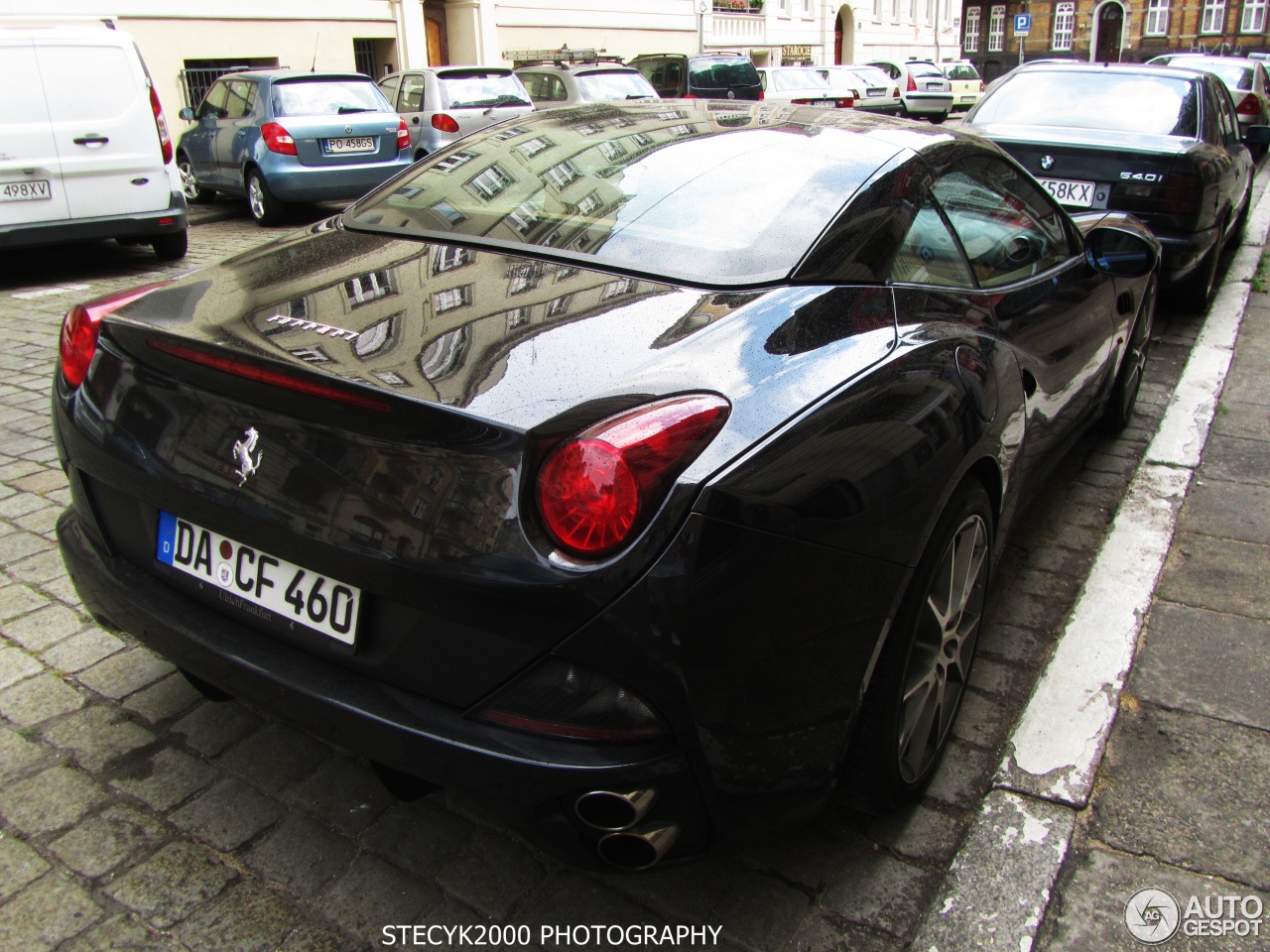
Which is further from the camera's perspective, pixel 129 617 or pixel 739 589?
pixel 129 617

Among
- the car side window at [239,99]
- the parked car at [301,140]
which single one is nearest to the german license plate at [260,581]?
the parked car at [301,140]

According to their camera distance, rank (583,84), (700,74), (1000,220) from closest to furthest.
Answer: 1. (1000,220)
2. (583,84)
3. (700,74)

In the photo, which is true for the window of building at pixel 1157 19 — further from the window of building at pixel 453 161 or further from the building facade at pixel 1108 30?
the window of building at pixel 453 161

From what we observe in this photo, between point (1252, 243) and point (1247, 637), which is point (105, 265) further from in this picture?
point (1252, 243)

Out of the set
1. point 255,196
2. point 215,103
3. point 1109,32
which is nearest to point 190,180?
point 215,103

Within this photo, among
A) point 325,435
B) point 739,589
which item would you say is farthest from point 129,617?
point 739,589

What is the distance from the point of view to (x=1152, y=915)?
2199 mm

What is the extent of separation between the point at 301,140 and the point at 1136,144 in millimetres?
8024

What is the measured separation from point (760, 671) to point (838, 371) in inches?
24.0

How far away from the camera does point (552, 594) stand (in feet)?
5.71

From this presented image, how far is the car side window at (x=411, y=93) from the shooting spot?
13.6 meters

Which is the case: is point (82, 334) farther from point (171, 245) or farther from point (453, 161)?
point (171, 245)

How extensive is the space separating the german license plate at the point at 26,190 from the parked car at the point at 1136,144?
21.4 feet

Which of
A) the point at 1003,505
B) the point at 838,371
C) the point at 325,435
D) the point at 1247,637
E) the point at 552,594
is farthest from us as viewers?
the point at 1247,637
